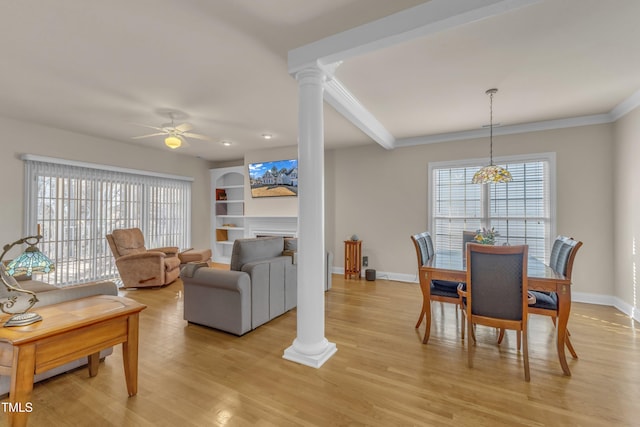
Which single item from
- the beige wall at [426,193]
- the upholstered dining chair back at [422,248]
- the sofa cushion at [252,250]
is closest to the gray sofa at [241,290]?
the sofa cushion at [252,250]

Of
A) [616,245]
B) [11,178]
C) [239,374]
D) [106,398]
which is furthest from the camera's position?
[11,178]

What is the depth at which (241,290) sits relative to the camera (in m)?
2.87

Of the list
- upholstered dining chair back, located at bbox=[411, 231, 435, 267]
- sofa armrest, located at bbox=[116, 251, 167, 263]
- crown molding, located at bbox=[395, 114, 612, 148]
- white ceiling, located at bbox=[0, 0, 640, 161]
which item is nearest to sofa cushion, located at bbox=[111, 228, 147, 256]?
sofa armrest, located at bbox=[116, 251, 167, 263]

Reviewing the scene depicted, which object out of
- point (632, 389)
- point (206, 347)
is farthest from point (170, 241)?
point (632, 389)

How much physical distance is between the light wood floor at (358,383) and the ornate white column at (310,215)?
10.6 inches

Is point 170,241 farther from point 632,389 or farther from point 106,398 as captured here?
point 632,389

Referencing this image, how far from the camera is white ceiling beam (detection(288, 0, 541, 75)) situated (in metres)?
1.81

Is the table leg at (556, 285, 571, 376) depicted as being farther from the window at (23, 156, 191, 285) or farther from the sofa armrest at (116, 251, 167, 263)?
the window at (23, 156, 191, 285)

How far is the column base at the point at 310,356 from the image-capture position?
237cm

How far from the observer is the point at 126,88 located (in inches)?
127

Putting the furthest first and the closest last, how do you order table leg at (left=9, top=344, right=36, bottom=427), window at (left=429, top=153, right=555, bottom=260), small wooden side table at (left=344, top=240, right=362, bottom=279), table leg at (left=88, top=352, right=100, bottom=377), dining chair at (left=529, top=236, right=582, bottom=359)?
small wooden side table at (left=344, top=240, right=362, bottom=279)
window at (left=429, top=153, right=555, bottom=260)
dining chair at (left=529, top=236, right=582, bottom=359)
table leg at (left=88, top=352, right=100, bottom=377)
table leg at (left=9, top=344, right=36, bottom=427)

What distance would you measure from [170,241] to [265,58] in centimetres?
537

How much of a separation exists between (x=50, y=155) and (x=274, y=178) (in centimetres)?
383

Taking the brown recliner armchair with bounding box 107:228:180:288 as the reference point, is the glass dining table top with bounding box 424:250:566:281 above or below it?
above
